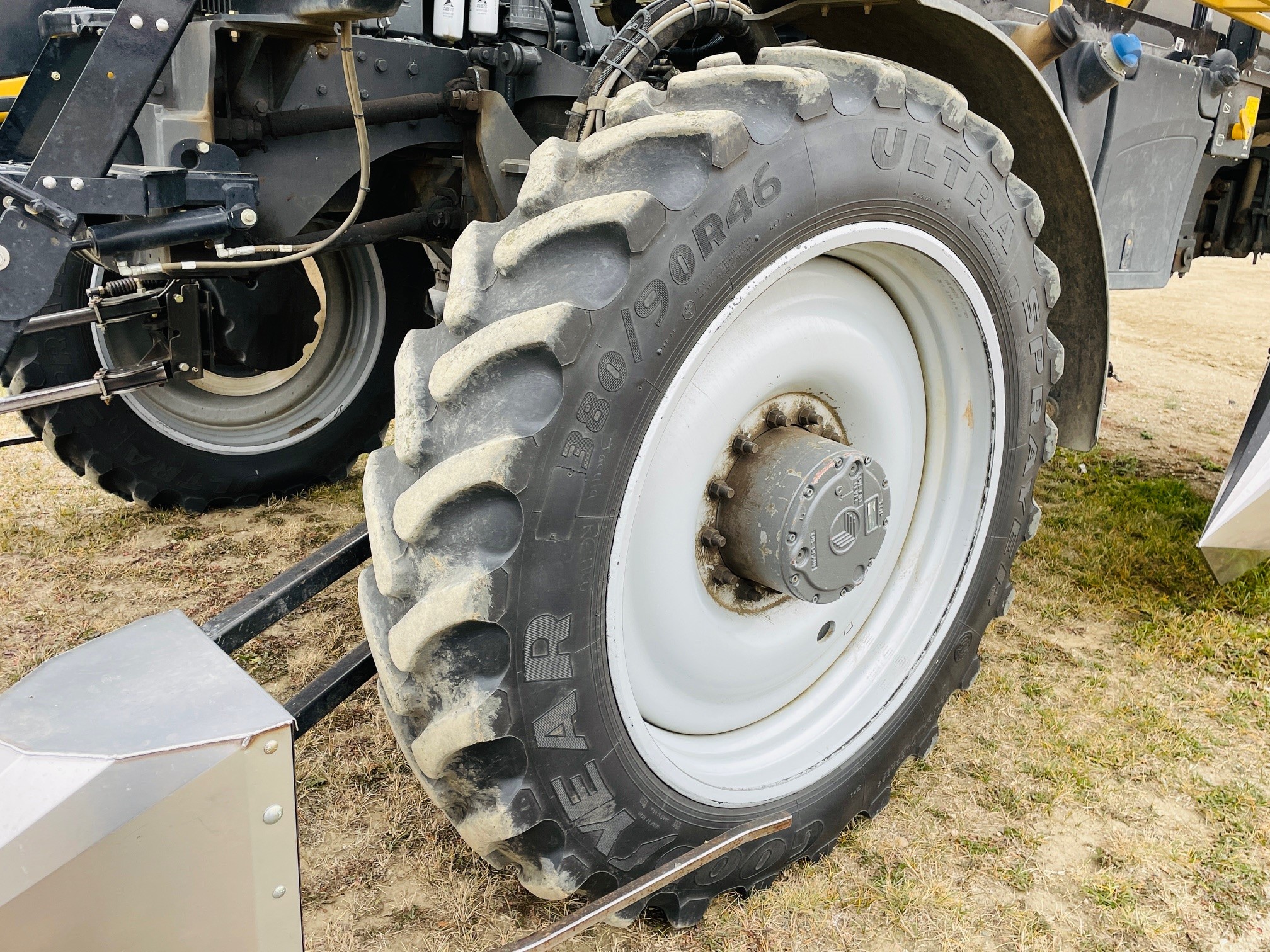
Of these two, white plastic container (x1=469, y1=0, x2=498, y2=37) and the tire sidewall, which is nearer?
the tire sidewall

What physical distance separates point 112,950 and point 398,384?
0.75 meters

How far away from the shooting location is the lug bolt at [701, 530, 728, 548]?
5.48 ft

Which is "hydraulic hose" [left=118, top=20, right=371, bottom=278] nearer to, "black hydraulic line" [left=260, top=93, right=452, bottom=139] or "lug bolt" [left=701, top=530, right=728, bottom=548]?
"black hydraulic line" [left=260, top=93, right=452, bottom=139]

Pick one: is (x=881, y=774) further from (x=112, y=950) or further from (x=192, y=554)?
(x=192, y=554)

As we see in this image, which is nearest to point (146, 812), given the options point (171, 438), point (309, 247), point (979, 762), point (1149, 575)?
point (309, 247)

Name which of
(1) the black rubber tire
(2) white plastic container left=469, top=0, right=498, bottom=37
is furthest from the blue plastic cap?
(1) the black rubber tire

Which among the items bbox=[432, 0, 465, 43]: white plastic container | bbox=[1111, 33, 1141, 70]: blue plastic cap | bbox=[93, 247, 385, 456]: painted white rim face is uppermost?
bbox=[1111, 33, 1141, 70]: blue plastic cap

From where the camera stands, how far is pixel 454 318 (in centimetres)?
132

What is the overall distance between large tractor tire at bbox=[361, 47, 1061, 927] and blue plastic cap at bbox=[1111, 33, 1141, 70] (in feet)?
1.71

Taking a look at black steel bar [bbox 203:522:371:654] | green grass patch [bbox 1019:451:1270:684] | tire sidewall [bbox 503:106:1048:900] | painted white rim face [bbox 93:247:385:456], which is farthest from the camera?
painted white rim face [bbox 93:247:385:456]

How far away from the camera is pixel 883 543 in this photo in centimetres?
187

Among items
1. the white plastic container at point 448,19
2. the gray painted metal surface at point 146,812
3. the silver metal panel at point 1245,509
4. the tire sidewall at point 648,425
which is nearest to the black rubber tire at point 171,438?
the white plastic container at point 448,19

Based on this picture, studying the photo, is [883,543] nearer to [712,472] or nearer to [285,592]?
[712,472]

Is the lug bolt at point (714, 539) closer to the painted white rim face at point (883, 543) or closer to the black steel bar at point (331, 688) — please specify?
the painted white rim face at point (883, 543)
